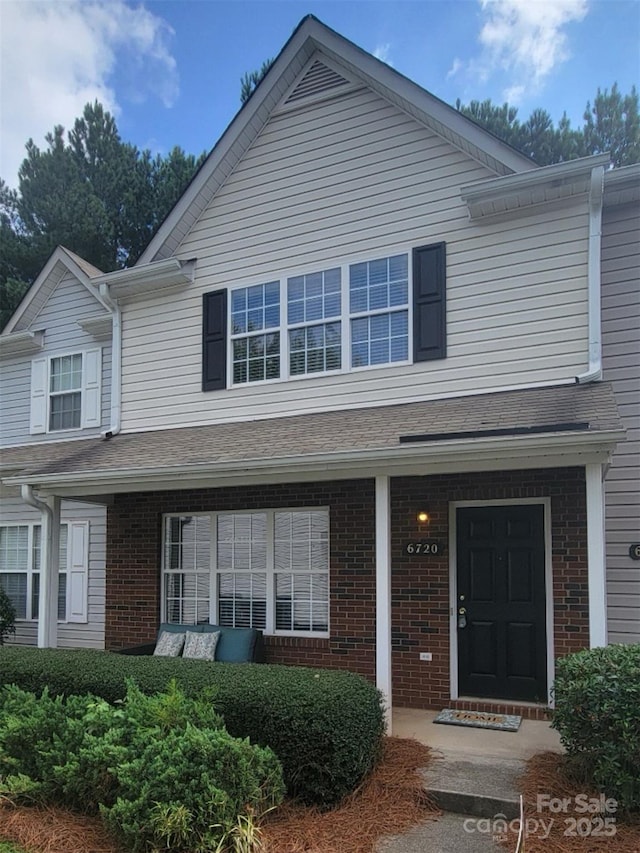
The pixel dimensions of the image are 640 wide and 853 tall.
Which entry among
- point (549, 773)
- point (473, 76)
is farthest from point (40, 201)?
point (549, 773)

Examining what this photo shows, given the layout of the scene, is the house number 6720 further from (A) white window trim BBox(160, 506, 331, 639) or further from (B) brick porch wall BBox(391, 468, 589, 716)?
(A) white window trim BBox(160, 506, 331, 639)

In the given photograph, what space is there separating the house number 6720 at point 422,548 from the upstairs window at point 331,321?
2.08 meters

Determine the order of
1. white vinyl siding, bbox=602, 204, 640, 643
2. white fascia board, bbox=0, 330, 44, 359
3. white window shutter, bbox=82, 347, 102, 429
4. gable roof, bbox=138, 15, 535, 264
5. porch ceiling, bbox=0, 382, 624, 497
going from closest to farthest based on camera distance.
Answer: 1. porch ceiling, bbox=0, 382, 624, 497
2. white vinyl siding, bbox=602, 204, 640, 643
3. gable roof, bbox=138, 15, 535, 264
4. white window shutter, bbox=82, 347, 102, 429
5. white fascia board, bbox=0, 330, 44, 359

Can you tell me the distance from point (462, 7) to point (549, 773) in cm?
1131

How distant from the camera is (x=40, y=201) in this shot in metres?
18.3

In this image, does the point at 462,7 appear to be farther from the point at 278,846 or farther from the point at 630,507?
the point at 278,846

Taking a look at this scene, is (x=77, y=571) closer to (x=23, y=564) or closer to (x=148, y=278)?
(x=23, y=564)

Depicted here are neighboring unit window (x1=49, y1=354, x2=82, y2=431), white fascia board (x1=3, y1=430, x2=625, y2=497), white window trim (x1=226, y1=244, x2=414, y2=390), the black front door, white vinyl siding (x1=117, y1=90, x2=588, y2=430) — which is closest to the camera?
white fascia board (x1=3, y1=430, x2=625, y2=497)

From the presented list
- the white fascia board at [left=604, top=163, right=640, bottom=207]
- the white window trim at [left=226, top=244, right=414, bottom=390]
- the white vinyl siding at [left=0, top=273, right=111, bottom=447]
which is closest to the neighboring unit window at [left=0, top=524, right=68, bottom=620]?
the white vinyl siding at [left=0, top=273, right=111, bottom=447]

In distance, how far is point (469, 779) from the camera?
15.6ft

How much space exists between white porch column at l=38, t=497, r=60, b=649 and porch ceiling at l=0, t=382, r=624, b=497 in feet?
1.24

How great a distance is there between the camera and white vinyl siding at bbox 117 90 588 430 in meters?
7.03

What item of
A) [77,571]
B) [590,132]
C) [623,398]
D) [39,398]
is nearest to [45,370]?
[39,398]

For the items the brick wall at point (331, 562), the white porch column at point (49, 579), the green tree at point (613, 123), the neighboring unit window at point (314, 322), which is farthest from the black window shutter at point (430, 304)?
the green tree at point (613, 123)
